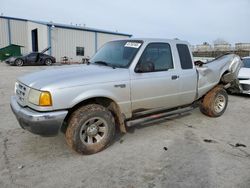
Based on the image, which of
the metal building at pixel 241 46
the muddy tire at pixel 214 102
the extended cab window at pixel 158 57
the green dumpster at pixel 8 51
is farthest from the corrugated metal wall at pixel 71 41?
the extended cab window at pixel 158 57

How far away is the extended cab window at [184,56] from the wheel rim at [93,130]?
7.41 feet

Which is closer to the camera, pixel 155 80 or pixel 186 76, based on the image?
pixel 155 80

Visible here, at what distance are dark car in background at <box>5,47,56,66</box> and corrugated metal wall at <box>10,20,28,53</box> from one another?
1050 centimetres

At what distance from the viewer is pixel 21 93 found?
154 inches

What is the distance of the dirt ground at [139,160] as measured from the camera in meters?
Answer: 3.23

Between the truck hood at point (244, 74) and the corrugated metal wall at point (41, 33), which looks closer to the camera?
the truck hood at point (244, 74)

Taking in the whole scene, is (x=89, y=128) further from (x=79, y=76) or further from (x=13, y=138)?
(x=13, y=138)

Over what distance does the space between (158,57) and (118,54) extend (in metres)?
0.81

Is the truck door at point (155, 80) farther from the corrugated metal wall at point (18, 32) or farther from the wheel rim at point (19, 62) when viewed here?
the corrugated metal wall at point (18, 32)

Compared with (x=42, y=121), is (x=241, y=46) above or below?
above

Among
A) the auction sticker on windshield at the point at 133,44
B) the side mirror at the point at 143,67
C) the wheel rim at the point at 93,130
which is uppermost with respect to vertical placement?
the auction sticker on windshield at the point at 133,44

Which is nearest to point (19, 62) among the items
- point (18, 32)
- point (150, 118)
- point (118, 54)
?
point (18, 32)

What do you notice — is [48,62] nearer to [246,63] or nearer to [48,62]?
[48,62]

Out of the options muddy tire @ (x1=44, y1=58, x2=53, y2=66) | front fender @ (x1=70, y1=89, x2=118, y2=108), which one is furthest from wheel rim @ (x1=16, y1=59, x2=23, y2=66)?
front fender @ (x1=70, y1=89, x2=118, y2=108)
